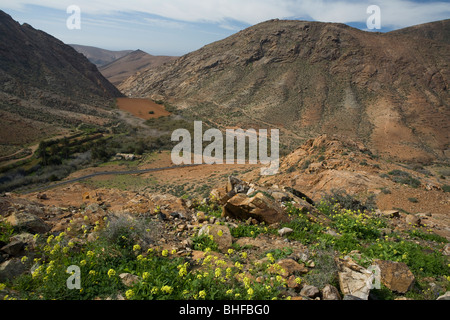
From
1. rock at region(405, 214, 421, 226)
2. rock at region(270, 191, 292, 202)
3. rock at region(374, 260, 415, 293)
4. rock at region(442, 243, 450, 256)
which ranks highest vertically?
rock at region(270, 191, 292, 202)

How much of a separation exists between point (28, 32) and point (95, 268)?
7731 centimetres

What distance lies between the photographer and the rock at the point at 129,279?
329 cm

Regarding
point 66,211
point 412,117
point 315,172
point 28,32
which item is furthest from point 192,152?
point 28,32

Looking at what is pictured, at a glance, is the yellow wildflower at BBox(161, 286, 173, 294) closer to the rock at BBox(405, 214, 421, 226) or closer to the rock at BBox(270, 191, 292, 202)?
the rock at BBox(270, 191, 292, 202)

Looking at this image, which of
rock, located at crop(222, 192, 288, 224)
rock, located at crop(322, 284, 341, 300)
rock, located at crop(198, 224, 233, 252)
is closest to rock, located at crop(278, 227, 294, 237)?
rock, located at crop(222, 192, 288, 224)

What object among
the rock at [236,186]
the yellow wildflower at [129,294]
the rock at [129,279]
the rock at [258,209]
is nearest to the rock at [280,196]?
the rock at [236,186]

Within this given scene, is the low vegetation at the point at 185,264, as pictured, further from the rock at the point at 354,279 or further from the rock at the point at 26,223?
the rock at the point at 26,223

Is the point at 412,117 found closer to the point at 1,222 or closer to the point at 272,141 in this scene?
the point at 272,141

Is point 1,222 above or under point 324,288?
above

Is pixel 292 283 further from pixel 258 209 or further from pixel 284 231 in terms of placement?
pixel 258 209

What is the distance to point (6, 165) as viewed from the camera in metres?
24.5

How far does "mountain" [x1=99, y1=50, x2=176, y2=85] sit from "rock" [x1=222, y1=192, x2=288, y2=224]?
405 ft

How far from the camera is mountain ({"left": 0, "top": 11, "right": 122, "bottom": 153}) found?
34.1m

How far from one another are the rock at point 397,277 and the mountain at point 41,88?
36146 millimetres
